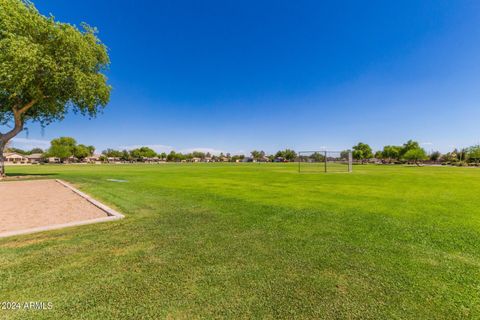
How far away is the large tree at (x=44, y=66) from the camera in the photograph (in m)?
13.3

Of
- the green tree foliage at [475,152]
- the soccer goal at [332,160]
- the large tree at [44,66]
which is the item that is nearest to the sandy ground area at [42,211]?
the large tree at [44,66]

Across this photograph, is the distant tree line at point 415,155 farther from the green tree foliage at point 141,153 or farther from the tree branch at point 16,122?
the green tree foliage at point 141,153

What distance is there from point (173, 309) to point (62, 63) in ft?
64.8

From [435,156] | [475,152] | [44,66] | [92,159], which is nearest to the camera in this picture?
[44,66]

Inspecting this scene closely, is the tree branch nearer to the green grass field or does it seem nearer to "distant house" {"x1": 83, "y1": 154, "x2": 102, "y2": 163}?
the green grass field

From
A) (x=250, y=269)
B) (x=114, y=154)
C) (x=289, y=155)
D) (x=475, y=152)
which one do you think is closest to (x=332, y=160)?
(x=250, y=269)

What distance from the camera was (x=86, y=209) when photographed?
6988 mm

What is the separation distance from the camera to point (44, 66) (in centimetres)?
1442

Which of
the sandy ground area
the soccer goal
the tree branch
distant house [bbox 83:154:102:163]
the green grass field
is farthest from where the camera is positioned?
distant house [bbox 83:154:102:163]

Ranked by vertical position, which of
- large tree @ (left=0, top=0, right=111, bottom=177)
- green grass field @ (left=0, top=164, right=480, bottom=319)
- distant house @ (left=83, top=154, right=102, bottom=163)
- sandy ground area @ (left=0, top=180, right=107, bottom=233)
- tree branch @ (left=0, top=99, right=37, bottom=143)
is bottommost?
green grass field @ (left=0, top=164, right=480, bottom=319)

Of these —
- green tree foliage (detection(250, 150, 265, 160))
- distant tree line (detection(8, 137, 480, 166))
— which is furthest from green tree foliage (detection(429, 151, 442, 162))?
green tree foliage (detection(250, 150, 265, 160))

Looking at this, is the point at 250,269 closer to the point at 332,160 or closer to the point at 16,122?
the point at 16,122

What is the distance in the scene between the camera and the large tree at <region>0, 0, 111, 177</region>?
1334 centimetres

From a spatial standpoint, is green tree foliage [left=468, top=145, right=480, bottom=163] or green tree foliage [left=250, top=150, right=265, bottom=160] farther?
green tree foliage [left=250, top=150, right=265, bottom=160]
